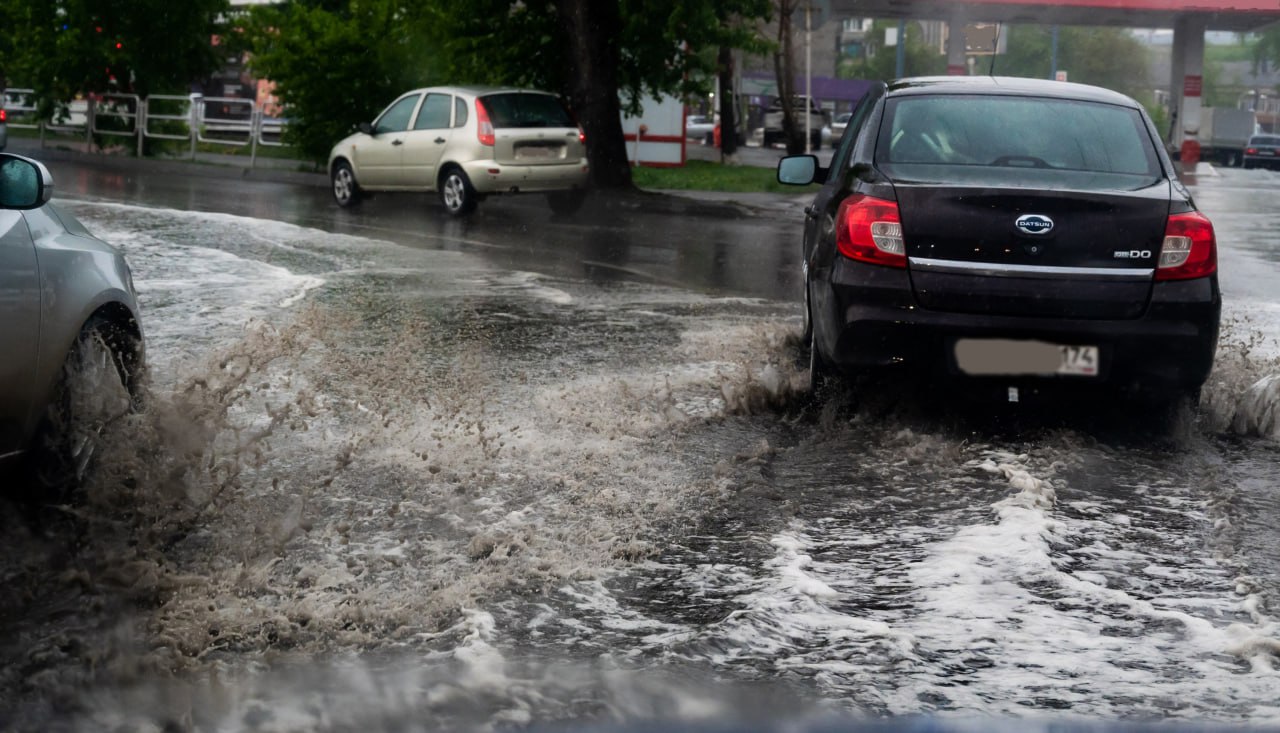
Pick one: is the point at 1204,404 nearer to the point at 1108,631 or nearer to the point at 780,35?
the point at 1108,631

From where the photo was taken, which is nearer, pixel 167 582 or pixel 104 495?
pixel 167 582

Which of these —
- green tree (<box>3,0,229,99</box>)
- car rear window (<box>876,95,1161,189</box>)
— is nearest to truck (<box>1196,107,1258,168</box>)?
green tree (<box>3,0,229,99</box>)

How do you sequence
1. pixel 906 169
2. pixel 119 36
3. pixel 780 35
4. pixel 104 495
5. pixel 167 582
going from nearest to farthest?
pixel 167 582, pixel 104 495, pixel 906 169, pixel 119 36, pixel 780 35

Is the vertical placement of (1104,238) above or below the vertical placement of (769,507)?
above

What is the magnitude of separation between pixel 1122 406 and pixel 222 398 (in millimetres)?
3775

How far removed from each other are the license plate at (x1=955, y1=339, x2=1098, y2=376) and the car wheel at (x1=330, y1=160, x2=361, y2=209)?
50.8 feet

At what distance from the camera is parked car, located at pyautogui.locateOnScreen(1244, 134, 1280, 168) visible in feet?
193

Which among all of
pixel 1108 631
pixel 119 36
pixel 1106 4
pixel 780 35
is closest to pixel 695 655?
pixel 1108 631

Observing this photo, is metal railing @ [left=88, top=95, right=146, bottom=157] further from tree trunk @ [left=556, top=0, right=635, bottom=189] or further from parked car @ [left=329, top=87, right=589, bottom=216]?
parked car @ [left=329, top=87, right=589, bottom=216]

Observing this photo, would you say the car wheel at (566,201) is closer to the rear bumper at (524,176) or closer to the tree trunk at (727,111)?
the rear bumper at (524,176)

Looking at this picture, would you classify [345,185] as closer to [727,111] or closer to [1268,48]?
[727,111]

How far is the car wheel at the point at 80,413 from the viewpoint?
505 centimetres

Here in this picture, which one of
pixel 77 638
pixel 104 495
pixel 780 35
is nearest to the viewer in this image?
pixel 77 638

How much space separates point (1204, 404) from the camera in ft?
24.3
